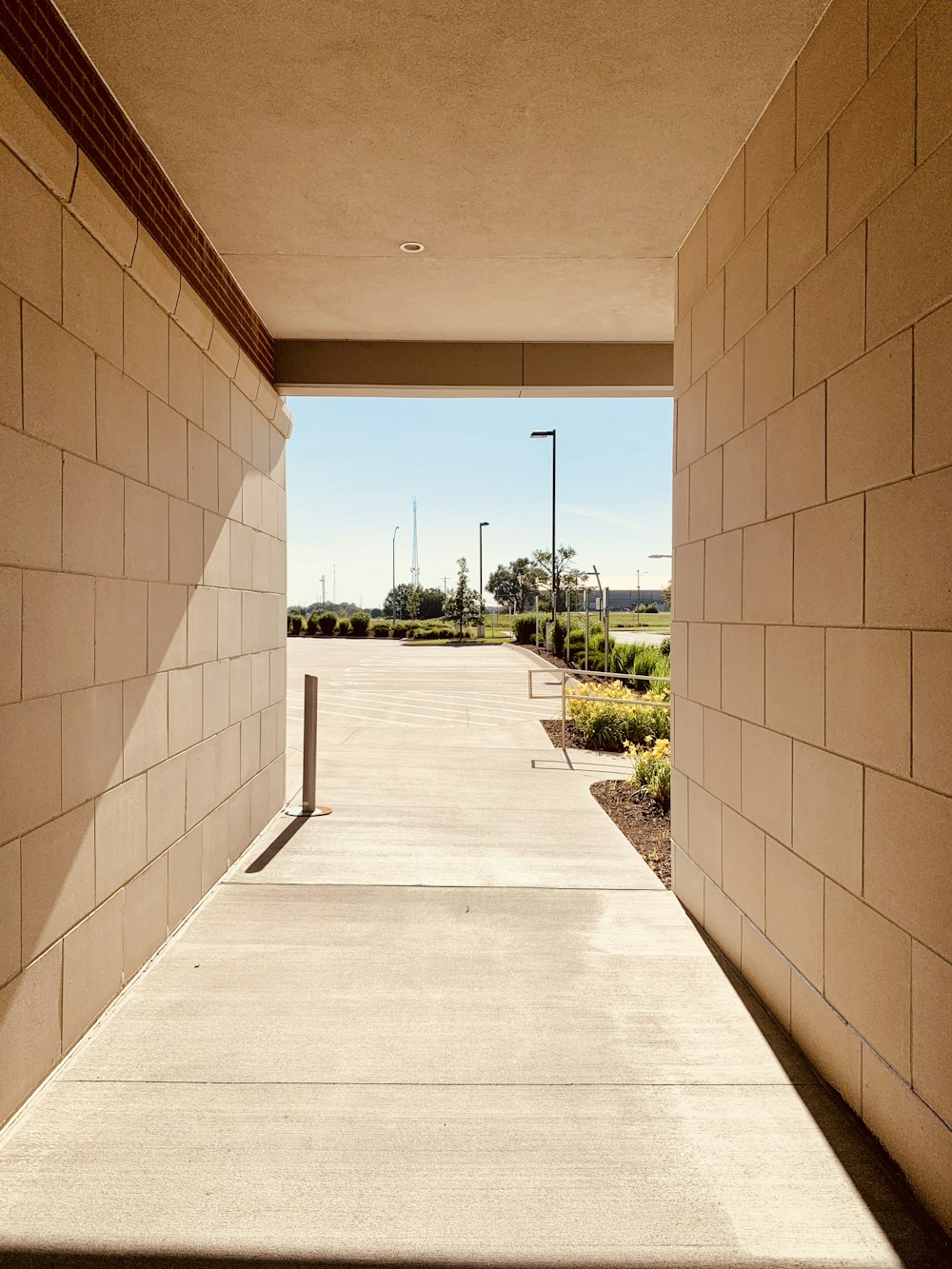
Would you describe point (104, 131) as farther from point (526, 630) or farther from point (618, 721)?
point (526, 630)

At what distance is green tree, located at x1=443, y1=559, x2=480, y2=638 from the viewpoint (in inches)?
1859

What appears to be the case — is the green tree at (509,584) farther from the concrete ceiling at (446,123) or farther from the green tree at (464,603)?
the concrete ceiling at (446,123)

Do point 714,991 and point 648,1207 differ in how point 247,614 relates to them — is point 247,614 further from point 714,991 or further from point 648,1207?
point 648,1207

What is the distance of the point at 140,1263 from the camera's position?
201cm

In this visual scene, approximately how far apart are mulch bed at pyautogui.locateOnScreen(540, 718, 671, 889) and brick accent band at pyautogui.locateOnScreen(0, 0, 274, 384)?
474 cm

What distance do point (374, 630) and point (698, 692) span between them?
45625 mm

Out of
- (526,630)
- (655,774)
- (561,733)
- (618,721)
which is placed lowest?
(561,733)

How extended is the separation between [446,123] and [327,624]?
46.4 metres

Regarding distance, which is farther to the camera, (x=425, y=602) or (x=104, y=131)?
(x=425, y=602)

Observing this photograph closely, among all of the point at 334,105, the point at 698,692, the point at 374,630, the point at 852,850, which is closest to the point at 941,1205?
the point at 852,850

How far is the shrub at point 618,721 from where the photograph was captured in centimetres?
983

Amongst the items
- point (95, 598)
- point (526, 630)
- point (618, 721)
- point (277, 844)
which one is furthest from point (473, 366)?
point (526, 630)

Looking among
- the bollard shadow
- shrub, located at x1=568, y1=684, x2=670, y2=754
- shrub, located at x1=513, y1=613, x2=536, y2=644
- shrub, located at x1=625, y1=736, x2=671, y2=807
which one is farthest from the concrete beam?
shrub, located at x1=513, y1=613, x2=536, y2=644

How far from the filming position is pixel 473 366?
675cm
